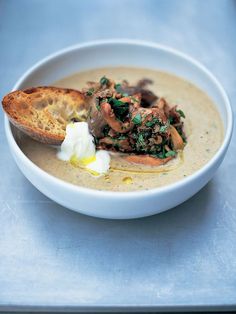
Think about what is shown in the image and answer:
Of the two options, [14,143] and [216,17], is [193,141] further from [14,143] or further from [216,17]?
[216,17]

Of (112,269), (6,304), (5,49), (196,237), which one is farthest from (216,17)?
(6,304)

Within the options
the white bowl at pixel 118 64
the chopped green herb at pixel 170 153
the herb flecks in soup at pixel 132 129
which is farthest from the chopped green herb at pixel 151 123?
the white bowl at pixel 118 64

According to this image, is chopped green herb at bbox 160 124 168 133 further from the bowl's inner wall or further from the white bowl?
the bowl's inner wall

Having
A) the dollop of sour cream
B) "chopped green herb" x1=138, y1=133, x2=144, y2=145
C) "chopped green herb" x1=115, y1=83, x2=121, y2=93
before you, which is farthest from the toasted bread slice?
"chopped green herb" x1=138, y1=133, x2=144, y2=145

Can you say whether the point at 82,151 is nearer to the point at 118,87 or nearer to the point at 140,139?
the point at 140,139

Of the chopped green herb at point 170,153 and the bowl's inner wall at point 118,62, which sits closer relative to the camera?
the chopped green herb at point 170,153

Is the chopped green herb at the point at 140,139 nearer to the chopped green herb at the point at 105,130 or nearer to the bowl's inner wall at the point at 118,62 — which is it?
the chopped green herb at the point at 105,130

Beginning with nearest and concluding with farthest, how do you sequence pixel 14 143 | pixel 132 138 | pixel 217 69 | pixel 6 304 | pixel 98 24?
1. pixel 6 304
2. pixel 14 143
3. pixel 132 138
4. pixel 217 69
5. pixel 98 24
